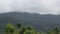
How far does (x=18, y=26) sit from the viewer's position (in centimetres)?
4847

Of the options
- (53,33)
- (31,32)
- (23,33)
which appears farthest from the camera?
(53,33)

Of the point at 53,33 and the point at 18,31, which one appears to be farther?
the point at 53,33

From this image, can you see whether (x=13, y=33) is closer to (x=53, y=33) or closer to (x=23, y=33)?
(x=23, y=33)

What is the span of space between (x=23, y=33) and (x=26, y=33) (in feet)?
9.18

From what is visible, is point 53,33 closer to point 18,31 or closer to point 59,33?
point 59,33

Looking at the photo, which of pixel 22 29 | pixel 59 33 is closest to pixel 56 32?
pixel 59 33

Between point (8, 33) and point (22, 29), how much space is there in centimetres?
300

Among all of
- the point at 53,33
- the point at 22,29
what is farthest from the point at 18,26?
the point at 53,33

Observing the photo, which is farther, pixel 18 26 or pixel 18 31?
pixel 18 26

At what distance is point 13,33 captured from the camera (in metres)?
42.8

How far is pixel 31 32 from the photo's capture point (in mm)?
39656

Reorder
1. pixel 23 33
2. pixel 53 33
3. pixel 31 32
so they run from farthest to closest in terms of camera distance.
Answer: pixel 53 33 < pixel 23 33 < pixel 31 32

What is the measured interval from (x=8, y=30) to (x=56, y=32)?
1099 centimetres

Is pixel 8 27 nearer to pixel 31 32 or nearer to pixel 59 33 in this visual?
pixel 31 32
